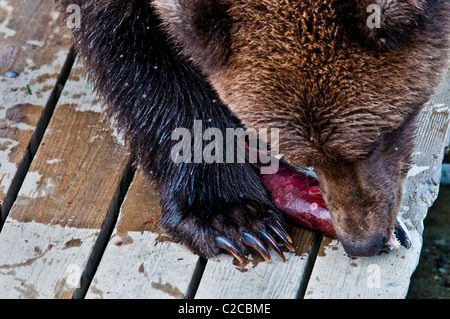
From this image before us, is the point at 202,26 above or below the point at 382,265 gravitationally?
above

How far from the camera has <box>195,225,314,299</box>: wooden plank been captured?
3.12 meters

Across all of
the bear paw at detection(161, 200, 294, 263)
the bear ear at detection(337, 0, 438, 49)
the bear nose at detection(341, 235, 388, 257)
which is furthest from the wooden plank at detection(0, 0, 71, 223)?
the bear ear at detection(337, 0, 438, 49)

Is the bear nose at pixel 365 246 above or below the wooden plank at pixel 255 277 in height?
above

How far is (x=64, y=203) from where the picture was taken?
3.55 m

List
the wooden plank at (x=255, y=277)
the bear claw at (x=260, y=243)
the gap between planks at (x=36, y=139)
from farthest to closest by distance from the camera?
the gap between planks at (x=36, y=139)
the bear claw at (x=260, y=243)
the wooden plank at (x=255, y=277)

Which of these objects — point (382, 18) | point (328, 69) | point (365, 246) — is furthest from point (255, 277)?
point (382, 18)

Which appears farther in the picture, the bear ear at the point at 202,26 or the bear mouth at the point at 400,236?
the bear mouth at the point at 400,236

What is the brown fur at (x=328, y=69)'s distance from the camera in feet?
8.05

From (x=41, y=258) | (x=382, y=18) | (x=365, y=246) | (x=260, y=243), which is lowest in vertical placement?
(x=41, y=258)

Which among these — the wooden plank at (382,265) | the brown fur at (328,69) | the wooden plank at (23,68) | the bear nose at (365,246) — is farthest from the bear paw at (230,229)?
the wooden plank at (23,68)

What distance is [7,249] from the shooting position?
3311 mm

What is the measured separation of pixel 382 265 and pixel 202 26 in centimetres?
137

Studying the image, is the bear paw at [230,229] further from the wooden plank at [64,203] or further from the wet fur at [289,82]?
the wooden plank at [64,203]

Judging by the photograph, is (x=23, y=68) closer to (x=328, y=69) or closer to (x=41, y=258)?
(x=41, y=258)
